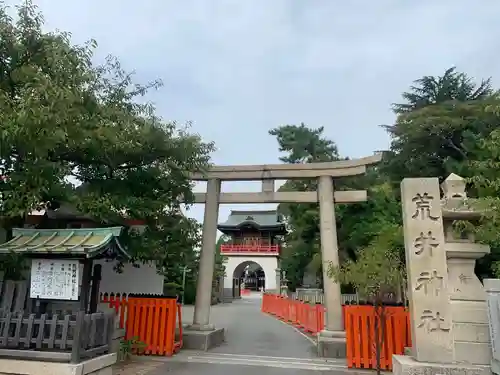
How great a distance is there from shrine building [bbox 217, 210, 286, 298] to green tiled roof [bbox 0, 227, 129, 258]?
33620 mm

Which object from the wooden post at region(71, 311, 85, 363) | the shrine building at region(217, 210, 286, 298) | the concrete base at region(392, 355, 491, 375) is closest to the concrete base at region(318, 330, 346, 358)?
the concrete base at region(392, 355, 491, 375)

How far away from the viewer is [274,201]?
11508mm

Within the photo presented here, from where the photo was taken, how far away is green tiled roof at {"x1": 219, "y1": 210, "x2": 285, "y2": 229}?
4217 cm

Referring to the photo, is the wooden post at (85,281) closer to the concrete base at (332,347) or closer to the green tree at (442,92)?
the concrete base at (332,347)

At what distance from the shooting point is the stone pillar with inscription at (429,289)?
5.90 metres

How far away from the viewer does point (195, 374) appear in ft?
25.6

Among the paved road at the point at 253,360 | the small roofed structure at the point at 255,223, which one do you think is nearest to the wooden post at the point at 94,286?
the paved road at the point at 253,360

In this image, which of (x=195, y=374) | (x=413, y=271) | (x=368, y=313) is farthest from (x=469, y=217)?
(x=195, y=374)

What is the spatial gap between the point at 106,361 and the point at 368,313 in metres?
5.67

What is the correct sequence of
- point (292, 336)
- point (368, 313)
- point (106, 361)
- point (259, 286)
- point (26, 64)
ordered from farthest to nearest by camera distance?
point (259, 286), point (292, 336), point (368, 313), point (26, 64), point (106, 361)

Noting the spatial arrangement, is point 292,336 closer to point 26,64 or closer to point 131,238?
point 131,238

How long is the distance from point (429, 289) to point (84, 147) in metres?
6.76

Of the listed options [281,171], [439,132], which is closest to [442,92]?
[439,132]

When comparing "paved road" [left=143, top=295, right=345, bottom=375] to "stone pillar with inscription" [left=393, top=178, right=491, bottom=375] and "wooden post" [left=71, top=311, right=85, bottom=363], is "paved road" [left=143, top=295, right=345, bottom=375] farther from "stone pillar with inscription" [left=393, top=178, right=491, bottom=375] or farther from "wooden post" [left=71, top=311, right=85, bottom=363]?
"stone pillar with inscription" [left=393, top=178, right=491, bottom=375]
